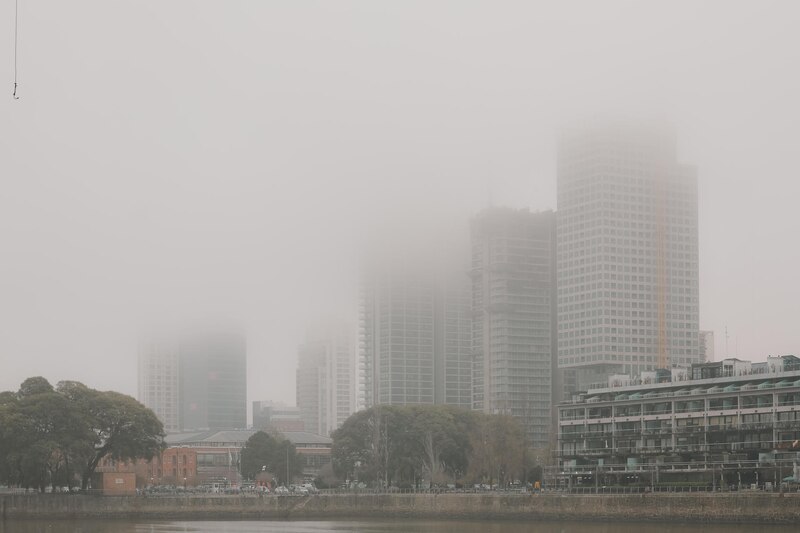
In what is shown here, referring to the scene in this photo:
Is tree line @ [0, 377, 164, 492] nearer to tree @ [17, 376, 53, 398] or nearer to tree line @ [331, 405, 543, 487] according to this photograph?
tree @ [17, 376, 53, 398]

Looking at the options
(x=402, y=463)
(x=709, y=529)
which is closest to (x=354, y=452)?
(x=402, y=463)

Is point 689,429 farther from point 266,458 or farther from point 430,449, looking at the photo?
point 266,458

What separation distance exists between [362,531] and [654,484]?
3396 cm

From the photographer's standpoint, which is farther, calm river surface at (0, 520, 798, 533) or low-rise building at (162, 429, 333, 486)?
low-rise building at (162, 429, 333, 486)

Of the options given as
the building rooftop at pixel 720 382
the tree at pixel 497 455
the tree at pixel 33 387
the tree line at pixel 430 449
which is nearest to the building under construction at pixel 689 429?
the building rooftop at pixel 720 382

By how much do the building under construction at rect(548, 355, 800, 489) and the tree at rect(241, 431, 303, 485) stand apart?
143 ft

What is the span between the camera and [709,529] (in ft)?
289

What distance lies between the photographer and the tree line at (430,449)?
137 meters

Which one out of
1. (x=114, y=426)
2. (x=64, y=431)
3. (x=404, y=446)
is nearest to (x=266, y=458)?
(x=404, y=446)

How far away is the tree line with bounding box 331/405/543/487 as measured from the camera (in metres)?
137

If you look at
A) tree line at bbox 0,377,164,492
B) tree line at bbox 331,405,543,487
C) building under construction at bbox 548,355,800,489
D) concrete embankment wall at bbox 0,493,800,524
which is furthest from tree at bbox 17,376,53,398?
building under construction at bbox 548,355,800,489

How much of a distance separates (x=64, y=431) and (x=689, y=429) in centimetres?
6326

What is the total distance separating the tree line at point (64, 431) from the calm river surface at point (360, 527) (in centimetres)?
740

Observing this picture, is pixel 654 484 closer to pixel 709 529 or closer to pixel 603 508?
pixel 603 508
